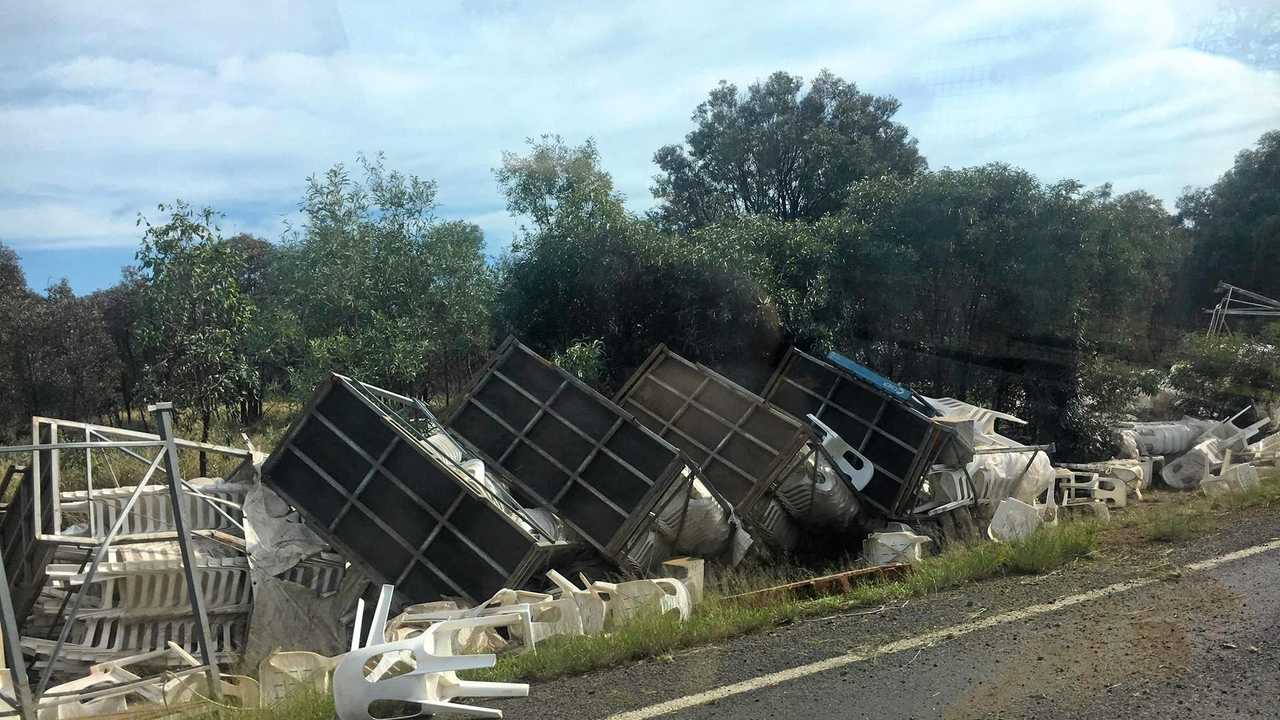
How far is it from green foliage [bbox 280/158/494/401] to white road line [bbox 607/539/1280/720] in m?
11.7

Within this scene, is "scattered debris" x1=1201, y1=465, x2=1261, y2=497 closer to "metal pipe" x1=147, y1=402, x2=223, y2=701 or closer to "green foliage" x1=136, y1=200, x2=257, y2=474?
"metal pipe" x1=147, y1=402, x2=223, y2=701

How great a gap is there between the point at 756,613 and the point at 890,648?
120 centimetres

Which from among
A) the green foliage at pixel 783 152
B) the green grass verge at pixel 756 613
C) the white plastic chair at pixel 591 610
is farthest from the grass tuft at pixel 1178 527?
the green foliage at pixel 783 152

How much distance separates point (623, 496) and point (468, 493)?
1.62 meters

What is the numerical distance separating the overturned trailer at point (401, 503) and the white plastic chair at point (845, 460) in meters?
3.92

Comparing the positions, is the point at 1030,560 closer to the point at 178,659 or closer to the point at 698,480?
the point at 698,480

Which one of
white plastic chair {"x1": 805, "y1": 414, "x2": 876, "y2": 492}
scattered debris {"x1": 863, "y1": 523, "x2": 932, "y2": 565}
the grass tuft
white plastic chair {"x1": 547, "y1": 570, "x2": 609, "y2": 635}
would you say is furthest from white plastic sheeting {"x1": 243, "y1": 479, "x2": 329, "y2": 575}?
the grass tuft

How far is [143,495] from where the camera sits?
930 cm

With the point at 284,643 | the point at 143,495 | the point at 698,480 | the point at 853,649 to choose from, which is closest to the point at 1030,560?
the point at 853,649

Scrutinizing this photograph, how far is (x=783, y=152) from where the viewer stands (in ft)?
91.3

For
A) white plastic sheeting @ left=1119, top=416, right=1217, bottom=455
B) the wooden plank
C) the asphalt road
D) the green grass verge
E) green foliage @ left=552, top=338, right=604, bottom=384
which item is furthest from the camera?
white plastic sheeting @ left=1119, top=416, right=1217, bottom=455

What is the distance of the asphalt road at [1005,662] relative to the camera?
430 centimetres

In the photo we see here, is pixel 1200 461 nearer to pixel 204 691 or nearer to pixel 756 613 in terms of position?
pixel 756 613

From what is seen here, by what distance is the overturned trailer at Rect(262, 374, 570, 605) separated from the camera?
27.3 ft
